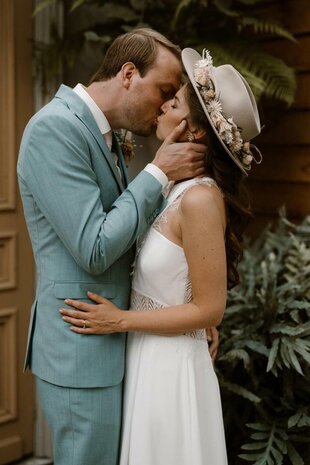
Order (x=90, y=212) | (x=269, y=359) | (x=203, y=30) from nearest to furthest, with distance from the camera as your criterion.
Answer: (x=90, y=212) < (x=269, y=359) < (x=203, y=30)

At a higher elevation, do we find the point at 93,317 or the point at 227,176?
the point at 227,176

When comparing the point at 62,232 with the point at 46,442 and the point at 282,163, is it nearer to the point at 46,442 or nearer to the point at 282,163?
the point at 282,163

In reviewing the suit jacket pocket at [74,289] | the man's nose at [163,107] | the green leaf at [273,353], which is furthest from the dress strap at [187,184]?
the green leaf at [273,353]

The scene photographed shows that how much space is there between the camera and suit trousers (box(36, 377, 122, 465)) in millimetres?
1871

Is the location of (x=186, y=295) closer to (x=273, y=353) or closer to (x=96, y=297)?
(x=96, y=297)

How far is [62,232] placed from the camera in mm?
1763

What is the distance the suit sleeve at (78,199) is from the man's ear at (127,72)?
11.3 inches

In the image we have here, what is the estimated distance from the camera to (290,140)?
3.20 m

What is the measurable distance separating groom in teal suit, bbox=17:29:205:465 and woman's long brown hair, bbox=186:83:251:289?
56 millimetres

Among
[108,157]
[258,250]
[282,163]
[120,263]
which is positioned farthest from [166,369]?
[282,163]

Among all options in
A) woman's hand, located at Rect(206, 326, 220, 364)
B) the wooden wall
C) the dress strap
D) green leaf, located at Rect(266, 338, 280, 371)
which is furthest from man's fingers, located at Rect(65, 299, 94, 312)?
the wooden wall

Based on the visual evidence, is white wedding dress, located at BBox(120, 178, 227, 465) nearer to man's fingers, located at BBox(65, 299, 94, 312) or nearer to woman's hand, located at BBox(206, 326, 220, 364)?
man's fingers, located at BBox(65, 299, 94, 312)

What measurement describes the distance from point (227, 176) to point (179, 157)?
195 mm

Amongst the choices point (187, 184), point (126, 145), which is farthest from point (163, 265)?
point (126, 145)
